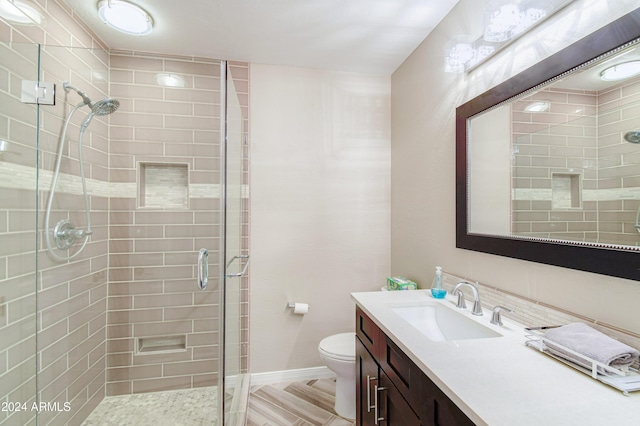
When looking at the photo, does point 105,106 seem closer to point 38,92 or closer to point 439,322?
point 38,92

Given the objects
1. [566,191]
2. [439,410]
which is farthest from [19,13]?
[566,191]

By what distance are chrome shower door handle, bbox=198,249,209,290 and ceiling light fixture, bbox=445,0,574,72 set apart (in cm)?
185

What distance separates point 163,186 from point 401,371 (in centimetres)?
173

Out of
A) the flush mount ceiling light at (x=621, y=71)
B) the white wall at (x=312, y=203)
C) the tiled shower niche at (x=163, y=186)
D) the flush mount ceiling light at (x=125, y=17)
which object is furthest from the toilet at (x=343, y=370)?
the flush mount ceiling light at (x=125, y=17)

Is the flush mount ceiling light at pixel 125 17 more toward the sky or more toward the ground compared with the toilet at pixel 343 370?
more toward the sky

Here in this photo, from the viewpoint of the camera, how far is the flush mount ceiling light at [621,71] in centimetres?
82

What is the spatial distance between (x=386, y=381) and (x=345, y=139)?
70.9 inches

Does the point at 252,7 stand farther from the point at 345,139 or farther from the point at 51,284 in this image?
the point at 51,284

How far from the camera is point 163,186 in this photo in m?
1.86

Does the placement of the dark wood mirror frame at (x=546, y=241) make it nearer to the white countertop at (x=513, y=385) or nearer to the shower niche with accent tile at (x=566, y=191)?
the shower niche with accent tile at (x=566, y=191)

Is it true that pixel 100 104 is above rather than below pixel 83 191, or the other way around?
above

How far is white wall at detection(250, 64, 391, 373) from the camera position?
2281 mm

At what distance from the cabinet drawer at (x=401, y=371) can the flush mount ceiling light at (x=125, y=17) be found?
2226 mm

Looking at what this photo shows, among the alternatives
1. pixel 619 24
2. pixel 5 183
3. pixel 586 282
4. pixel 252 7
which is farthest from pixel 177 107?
pixel 586 282
